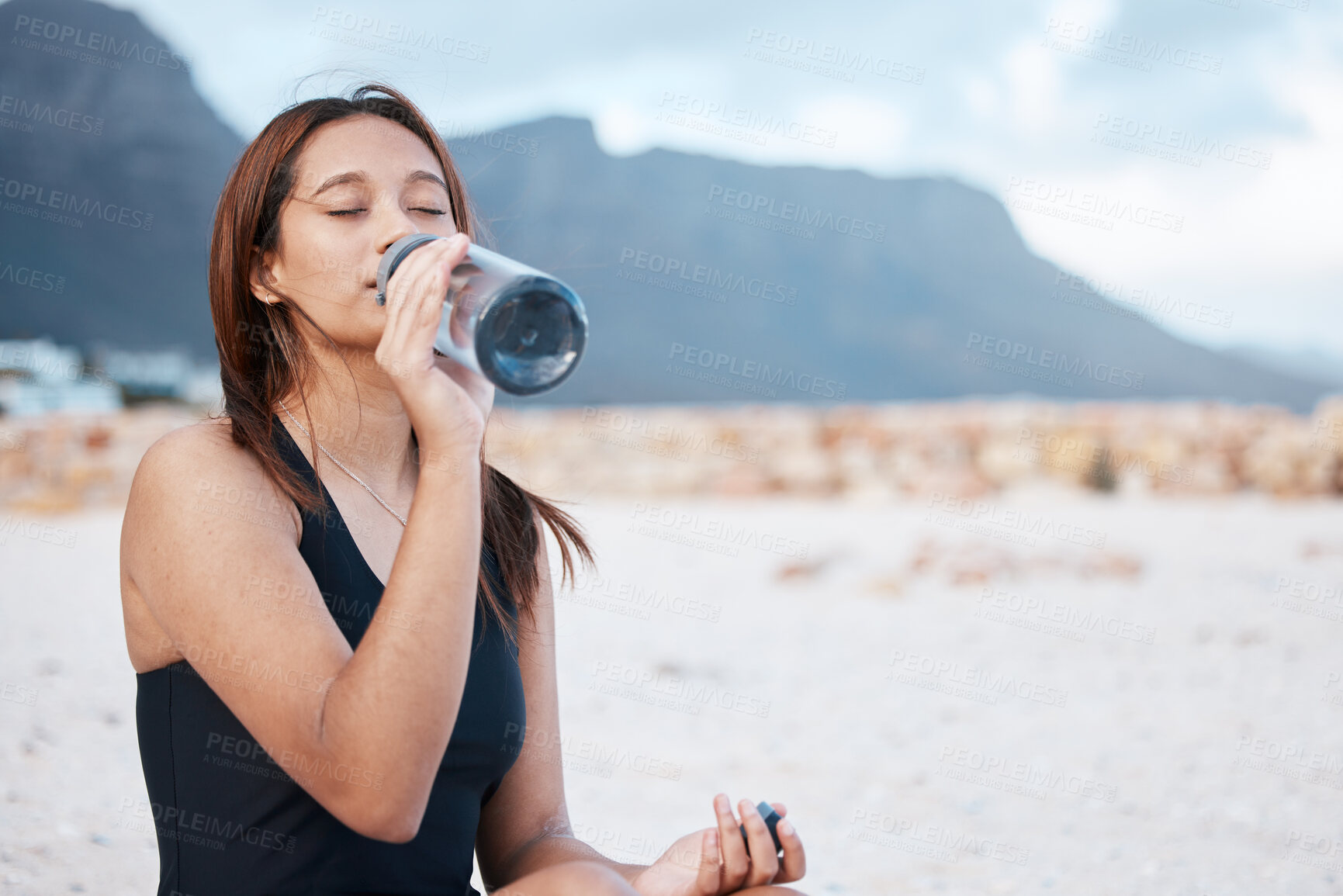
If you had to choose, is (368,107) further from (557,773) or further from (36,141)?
(36,141)

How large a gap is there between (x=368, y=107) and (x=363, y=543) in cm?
72

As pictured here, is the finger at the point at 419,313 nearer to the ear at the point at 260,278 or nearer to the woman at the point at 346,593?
the woman at the point at 346,593

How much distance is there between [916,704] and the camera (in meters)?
5.34

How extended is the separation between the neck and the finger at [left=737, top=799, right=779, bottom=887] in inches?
30.2

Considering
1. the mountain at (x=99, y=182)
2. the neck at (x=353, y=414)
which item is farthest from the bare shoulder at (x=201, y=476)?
the mountain at (x=99, y=182)

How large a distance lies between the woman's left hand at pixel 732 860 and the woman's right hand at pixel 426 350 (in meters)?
0.61

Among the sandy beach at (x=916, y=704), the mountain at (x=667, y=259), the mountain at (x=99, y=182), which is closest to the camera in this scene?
the sandy beach at (x=916, y=704)

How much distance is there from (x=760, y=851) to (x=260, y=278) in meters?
1.13

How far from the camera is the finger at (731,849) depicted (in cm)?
141

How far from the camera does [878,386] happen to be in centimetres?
5072

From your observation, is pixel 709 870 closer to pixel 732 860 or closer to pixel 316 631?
pixel 732 860

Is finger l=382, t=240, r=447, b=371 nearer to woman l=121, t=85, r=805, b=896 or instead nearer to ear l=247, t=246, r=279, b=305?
woman l=121, t=85, r=805, b=896

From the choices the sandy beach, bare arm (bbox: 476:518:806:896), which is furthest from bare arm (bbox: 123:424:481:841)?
the sandy beach

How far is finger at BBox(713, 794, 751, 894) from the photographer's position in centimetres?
141
